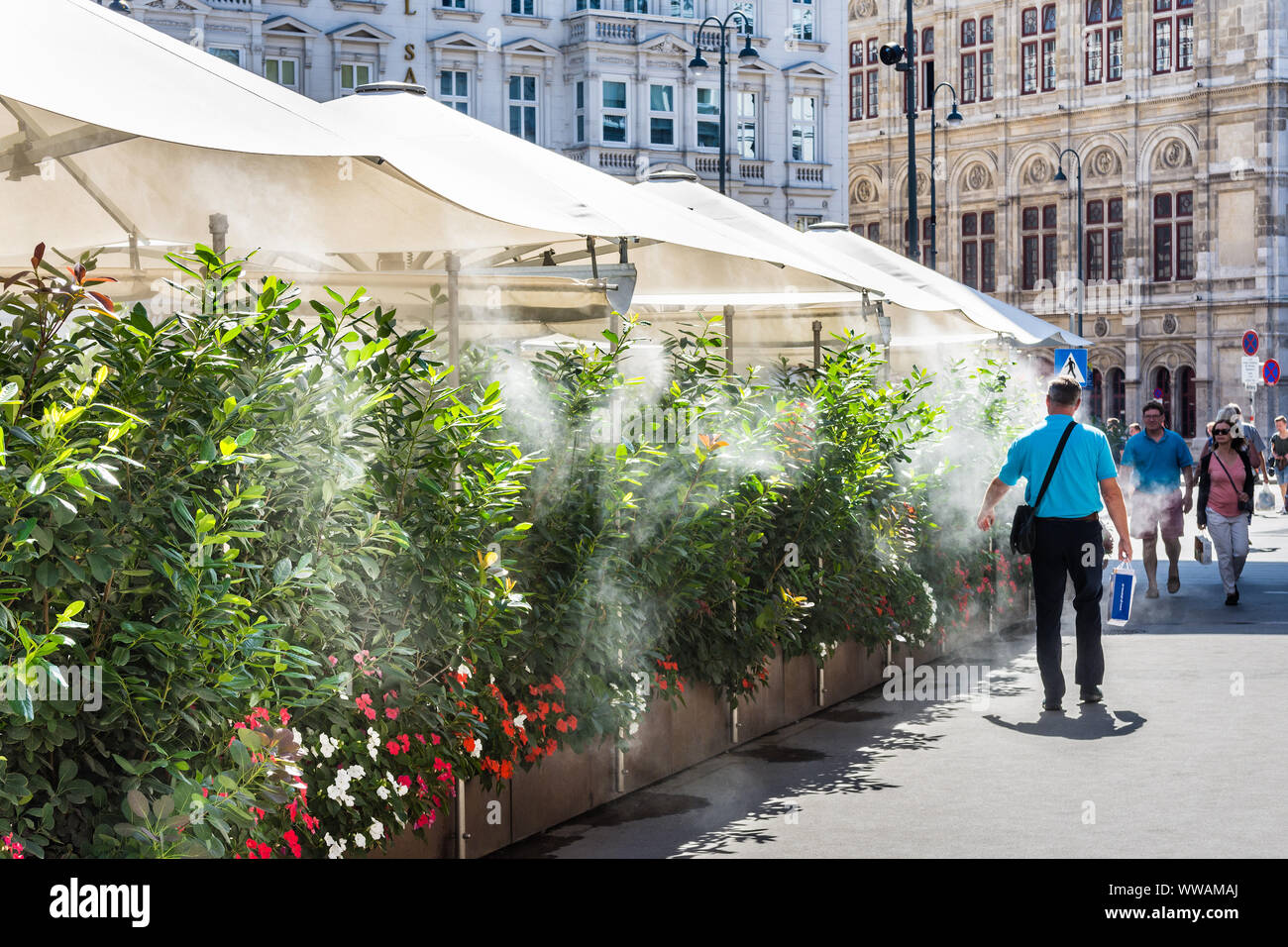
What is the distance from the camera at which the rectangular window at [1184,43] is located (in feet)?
202

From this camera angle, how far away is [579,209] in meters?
8.49

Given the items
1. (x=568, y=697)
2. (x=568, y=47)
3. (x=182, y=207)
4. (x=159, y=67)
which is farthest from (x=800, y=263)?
(x=568, y=47)

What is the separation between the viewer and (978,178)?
2682 inches

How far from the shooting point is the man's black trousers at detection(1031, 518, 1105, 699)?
10625 mm

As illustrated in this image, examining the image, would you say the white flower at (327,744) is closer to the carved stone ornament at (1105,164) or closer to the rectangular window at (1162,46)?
the rectangular window at (1162,46)

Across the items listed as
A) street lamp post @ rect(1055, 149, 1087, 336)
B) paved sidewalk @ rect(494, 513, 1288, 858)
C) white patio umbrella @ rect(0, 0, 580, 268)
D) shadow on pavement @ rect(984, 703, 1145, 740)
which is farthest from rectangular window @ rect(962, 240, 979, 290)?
shadow on pavement @ rect(984, 703, 1145, 740)

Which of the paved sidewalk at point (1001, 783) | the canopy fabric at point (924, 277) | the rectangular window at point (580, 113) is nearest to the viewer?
the paved sidewalk at point (1001, 783)

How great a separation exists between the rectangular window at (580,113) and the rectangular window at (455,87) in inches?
122

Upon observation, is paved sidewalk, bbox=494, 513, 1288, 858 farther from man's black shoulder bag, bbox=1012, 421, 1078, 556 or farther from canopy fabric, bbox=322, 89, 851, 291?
canopy fabric, bbox=322, 89, 851, 291

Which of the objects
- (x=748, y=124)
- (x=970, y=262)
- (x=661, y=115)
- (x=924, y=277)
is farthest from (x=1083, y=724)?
(x=970, y=262)

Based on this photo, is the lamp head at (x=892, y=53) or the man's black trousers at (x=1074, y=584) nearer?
the man's black trousers at (x=1074, y=584)

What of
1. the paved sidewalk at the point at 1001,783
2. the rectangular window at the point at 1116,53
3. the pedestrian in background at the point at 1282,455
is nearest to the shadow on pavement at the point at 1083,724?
the paved sidewalk at the point at 1001,783

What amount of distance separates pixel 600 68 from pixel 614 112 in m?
1.21
